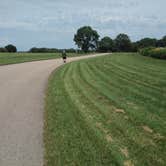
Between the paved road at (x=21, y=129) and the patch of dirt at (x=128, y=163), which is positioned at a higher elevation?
the patch of dirt at (x=128, y=163)

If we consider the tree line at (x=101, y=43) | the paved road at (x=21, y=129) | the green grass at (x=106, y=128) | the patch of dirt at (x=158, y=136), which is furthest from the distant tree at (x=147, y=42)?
the patch of dirt at (x=158, y=136)

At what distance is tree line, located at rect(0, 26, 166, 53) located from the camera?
78.1 m

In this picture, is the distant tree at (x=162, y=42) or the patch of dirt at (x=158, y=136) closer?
the patch of dirt at (x=158, y=136)

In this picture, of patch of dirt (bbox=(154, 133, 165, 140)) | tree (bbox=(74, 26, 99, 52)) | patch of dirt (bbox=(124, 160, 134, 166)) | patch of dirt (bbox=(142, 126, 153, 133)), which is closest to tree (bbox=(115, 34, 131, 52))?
tree (bbox=(74, 26, 99, 52))

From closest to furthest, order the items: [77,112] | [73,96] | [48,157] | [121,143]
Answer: [48,157] < [121,143] < [77,112] < [73,96]

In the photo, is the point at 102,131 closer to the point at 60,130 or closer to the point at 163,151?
the point at 60,130

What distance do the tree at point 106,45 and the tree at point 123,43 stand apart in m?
2.19

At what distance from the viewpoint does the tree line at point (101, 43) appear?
78.1m

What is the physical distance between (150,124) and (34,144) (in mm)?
2679

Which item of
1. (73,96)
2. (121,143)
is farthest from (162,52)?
(121,143)

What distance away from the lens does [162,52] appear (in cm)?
2464

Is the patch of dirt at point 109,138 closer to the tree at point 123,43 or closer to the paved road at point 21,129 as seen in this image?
the paved road at point 21,129

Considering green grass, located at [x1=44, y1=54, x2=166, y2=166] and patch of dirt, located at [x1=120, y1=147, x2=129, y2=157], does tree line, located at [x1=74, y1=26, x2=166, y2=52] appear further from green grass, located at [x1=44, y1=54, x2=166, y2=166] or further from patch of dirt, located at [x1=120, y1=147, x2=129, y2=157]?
patch of dirt, located at [x1=120, y1=147, x2=129, y2=157]

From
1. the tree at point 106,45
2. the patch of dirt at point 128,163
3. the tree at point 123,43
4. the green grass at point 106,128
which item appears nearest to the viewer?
the patch of dirt at point 128,163
